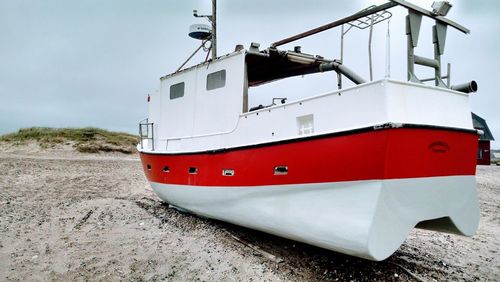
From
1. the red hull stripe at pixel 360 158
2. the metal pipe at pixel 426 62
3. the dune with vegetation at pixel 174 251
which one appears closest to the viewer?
the red hull stripe at pixel 360 158

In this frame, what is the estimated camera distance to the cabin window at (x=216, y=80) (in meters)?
6.05

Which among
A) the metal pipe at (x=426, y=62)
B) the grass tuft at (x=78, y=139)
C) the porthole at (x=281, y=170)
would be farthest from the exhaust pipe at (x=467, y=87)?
the grass tuft at (x=78, y=139)

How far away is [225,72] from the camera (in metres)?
6.01

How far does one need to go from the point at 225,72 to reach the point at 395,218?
11.8 ft

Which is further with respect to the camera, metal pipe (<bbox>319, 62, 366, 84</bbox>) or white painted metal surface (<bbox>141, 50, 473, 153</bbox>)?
metal pipe (<bbox>319, 62, 366, 84</bbox>)

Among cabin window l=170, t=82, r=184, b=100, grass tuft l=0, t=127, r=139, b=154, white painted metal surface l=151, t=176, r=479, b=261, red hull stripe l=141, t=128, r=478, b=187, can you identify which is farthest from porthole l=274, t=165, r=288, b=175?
grass tuft l=0, t=127, r=139, b=154

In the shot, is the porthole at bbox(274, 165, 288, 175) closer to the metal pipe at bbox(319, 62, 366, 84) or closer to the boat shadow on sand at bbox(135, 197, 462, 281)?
the boat shadow on sand at bbox(135, 197, 462, 281)

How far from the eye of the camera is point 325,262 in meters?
5.02

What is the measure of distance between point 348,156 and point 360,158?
145 millimetres

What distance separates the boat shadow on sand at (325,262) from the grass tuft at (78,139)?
20276 millimetres

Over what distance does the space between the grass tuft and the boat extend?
795 inches

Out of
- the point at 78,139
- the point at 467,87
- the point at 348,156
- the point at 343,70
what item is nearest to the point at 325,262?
the point at 348,156

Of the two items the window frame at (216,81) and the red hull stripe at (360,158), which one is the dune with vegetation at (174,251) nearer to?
the red hull stripe at (360,158)

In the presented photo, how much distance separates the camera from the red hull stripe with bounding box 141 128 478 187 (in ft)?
12.4
